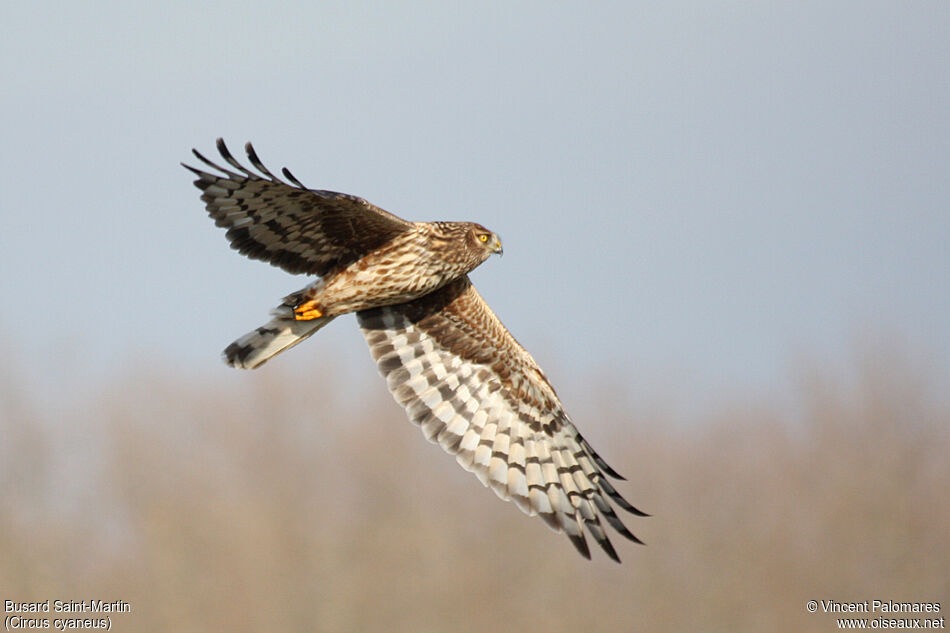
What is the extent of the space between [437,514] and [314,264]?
2163 centimetres

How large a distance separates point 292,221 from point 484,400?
7.00 ft

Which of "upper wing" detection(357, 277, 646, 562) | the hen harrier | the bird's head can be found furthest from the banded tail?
the bird's head

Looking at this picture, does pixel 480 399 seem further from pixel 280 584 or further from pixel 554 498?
pixel 280 584

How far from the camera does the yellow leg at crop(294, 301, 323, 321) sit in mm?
9102

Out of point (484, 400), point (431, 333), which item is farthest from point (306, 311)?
point (484, 400)

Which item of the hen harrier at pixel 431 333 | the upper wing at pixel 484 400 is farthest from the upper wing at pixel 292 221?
the upper wing at pixel 484 400

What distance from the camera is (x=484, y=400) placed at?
1009 cm

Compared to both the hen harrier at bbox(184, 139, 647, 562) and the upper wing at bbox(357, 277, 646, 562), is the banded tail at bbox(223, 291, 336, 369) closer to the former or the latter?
the hen harrier at bbox(184, 139, 647, 562)

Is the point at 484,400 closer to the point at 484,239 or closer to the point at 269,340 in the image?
the point at 484,239

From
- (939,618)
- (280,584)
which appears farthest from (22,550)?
(939,618)

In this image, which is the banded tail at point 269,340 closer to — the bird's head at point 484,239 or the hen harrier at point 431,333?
the hen harrier at point 431,333

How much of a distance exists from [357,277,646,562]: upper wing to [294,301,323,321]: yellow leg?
0.95 meters

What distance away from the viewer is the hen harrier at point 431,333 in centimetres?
885

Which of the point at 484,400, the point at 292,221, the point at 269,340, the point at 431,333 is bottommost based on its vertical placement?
the point at 484,400
